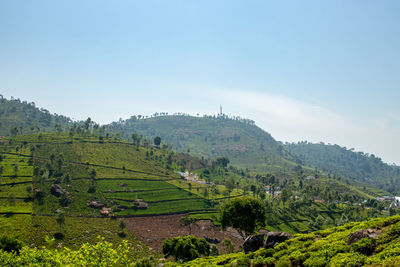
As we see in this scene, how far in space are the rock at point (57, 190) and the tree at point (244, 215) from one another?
95.1 meters

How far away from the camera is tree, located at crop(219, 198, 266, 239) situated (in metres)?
70.4

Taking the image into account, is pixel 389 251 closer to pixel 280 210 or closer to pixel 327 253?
pixel 327 253

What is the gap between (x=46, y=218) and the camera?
10675 cm

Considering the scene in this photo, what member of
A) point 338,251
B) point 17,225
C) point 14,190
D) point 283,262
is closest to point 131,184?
point 14,190

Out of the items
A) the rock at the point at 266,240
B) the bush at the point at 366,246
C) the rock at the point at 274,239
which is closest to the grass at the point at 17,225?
the rock at the point at 266,240

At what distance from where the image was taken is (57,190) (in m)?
128

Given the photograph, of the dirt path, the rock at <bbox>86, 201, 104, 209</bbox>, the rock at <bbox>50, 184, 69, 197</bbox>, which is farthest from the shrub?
the rock at <bbox>50, 184, 69, 197</bbox>

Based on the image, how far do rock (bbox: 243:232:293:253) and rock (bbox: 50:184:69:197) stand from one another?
120 metres

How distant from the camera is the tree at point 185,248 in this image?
7112 cm

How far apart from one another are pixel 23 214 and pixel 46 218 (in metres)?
8.61

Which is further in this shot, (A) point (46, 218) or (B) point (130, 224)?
(B) point (130, 224)

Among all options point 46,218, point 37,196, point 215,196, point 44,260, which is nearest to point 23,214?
point 46,218

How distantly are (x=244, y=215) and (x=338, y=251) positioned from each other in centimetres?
4648

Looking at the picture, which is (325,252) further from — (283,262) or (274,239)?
(274,239)
